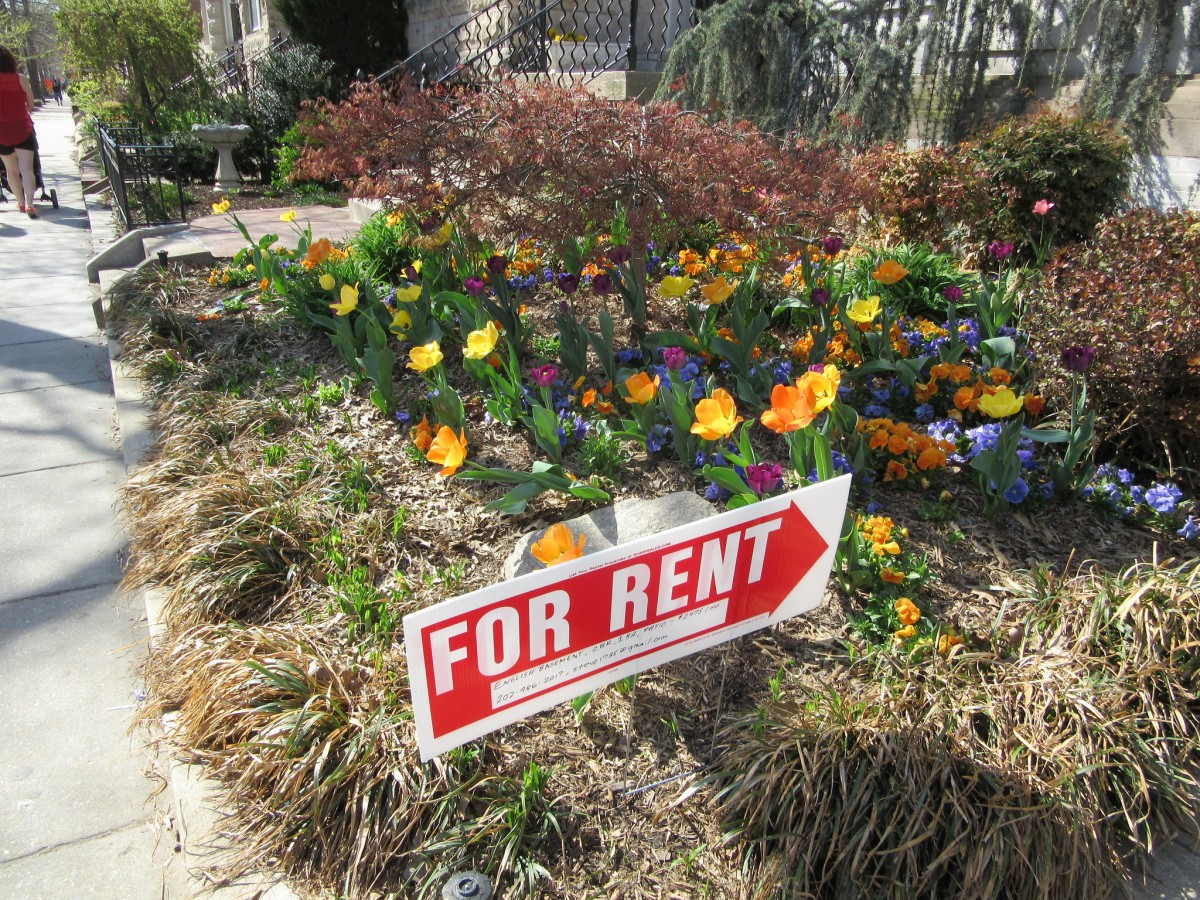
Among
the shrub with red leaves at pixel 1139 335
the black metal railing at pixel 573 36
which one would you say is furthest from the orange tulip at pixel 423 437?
the black metal railing at pixel 573 36

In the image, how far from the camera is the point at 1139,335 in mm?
2971

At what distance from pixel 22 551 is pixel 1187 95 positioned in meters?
7.14

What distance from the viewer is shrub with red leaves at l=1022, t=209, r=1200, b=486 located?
294 cm

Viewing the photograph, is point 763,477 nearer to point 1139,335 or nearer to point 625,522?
point 625,522

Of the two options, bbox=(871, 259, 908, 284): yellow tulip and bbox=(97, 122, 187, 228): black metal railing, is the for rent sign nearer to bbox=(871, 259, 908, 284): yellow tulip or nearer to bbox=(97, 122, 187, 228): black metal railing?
bbox=(871, 259, 908, 284): yellow tulip

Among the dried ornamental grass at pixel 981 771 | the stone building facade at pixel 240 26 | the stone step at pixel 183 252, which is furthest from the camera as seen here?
the stone building facade at pixel 240 26

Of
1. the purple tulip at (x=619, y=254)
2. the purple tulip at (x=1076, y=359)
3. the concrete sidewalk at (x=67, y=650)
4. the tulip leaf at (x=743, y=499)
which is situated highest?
the purple tulip at (x=619, y=254)

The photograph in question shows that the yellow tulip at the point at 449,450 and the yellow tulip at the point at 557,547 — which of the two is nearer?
the yellow tulip at the point at 557,547

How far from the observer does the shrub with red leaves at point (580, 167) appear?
10.9ft

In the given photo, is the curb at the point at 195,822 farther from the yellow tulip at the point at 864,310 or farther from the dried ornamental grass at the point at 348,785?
the yellow tulip at the point at 864,310

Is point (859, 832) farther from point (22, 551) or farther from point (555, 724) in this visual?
point (22, 551)

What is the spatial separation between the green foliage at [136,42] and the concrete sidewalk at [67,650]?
8.54 meters

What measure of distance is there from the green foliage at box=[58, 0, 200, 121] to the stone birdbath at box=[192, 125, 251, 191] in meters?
2.49

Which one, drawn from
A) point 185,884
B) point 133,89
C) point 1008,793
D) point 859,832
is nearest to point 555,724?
point 859,832
